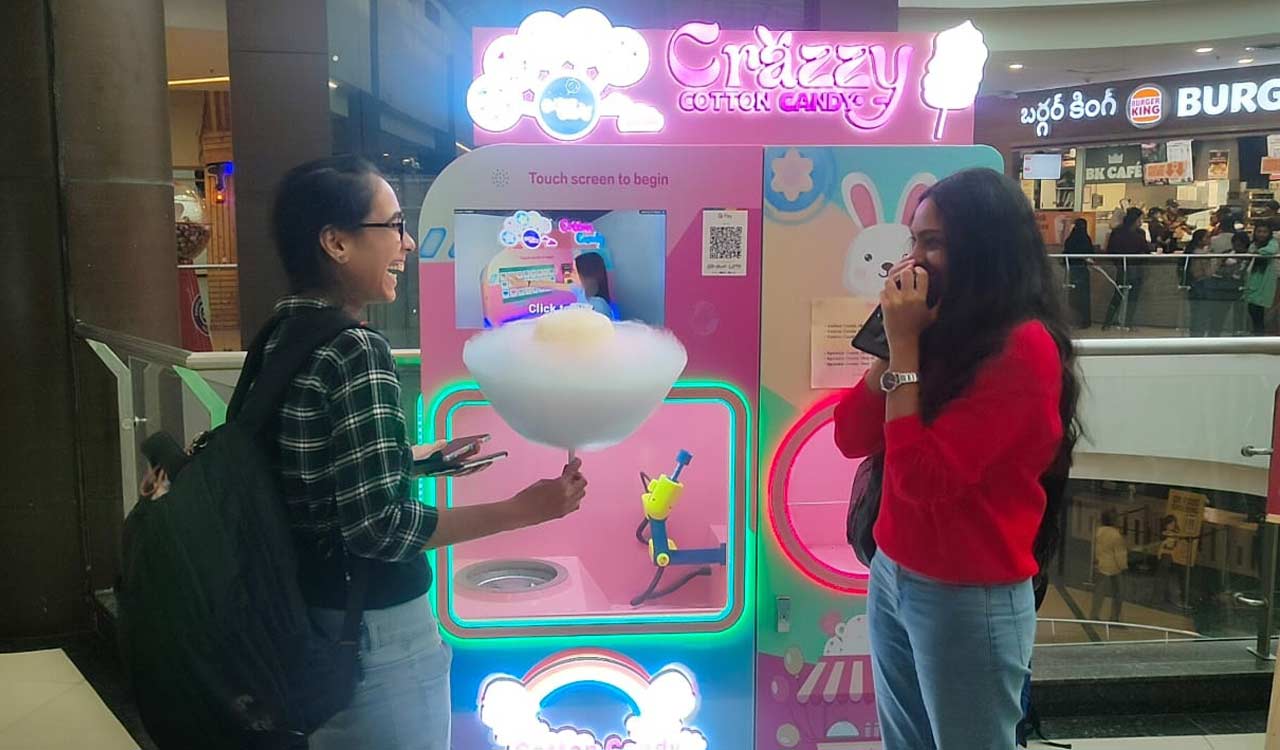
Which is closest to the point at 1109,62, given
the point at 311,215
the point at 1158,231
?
the point at 1158,231

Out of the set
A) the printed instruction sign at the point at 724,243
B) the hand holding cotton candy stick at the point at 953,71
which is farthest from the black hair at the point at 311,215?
the hand holding cotton candy stick at the point at 953,71

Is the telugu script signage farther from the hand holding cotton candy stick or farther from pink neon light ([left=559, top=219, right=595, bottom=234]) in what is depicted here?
pink neon light ([left=559, top=219, right=595, bottom=234])

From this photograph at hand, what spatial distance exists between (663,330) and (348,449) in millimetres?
1045

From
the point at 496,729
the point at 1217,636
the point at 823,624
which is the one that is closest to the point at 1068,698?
the point at 1217,636

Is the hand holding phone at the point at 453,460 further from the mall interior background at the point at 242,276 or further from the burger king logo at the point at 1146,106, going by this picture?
the burger king logo at the point at 1146,106

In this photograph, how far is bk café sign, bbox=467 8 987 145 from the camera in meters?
2.39

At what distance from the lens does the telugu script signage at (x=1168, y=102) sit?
11.1m

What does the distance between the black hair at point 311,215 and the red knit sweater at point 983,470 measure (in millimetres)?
900

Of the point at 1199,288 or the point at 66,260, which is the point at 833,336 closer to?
the point at 66,260

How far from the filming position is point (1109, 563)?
543cm

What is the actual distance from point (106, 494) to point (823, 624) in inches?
114

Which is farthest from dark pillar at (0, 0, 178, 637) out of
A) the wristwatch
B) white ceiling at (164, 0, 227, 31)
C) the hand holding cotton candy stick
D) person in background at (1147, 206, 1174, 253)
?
person in background at (1147, 206, 1174, 253)

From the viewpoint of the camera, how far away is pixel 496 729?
2.37 metres

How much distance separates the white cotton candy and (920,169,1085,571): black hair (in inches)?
18.4
